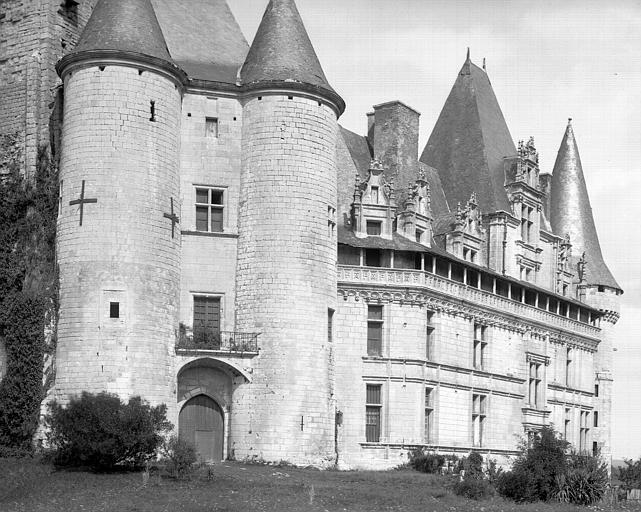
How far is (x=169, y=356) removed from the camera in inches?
1452

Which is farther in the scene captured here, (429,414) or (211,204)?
(429,414)

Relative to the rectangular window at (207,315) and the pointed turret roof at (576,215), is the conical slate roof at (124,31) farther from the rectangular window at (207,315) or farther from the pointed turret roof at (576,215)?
the pointed turret roof at (576,215)

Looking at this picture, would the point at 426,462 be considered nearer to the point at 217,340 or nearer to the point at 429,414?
the point at 429,414

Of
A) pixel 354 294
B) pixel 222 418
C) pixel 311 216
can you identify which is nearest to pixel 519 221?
pixel 354 294

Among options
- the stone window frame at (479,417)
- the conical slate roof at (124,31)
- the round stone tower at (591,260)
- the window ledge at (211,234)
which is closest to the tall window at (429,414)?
the stone window frame at (479,417)

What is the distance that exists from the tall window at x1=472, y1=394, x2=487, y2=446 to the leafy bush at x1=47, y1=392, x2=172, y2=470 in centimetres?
1845

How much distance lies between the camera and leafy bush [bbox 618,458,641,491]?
3878cm

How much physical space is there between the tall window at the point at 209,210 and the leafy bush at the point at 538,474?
496 inches

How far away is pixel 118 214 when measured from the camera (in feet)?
119

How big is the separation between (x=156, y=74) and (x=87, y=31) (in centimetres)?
269

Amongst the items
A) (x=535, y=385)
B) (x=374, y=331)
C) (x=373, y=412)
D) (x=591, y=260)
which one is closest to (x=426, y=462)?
(x=373, y=412)

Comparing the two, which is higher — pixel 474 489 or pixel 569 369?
pixel 569 369

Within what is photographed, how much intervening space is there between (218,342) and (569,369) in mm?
24596

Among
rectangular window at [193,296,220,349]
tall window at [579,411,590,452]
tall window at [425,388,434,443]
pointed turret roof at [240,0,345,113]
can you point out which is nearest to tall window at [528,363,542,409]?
tall window at [579,411,590,452]
